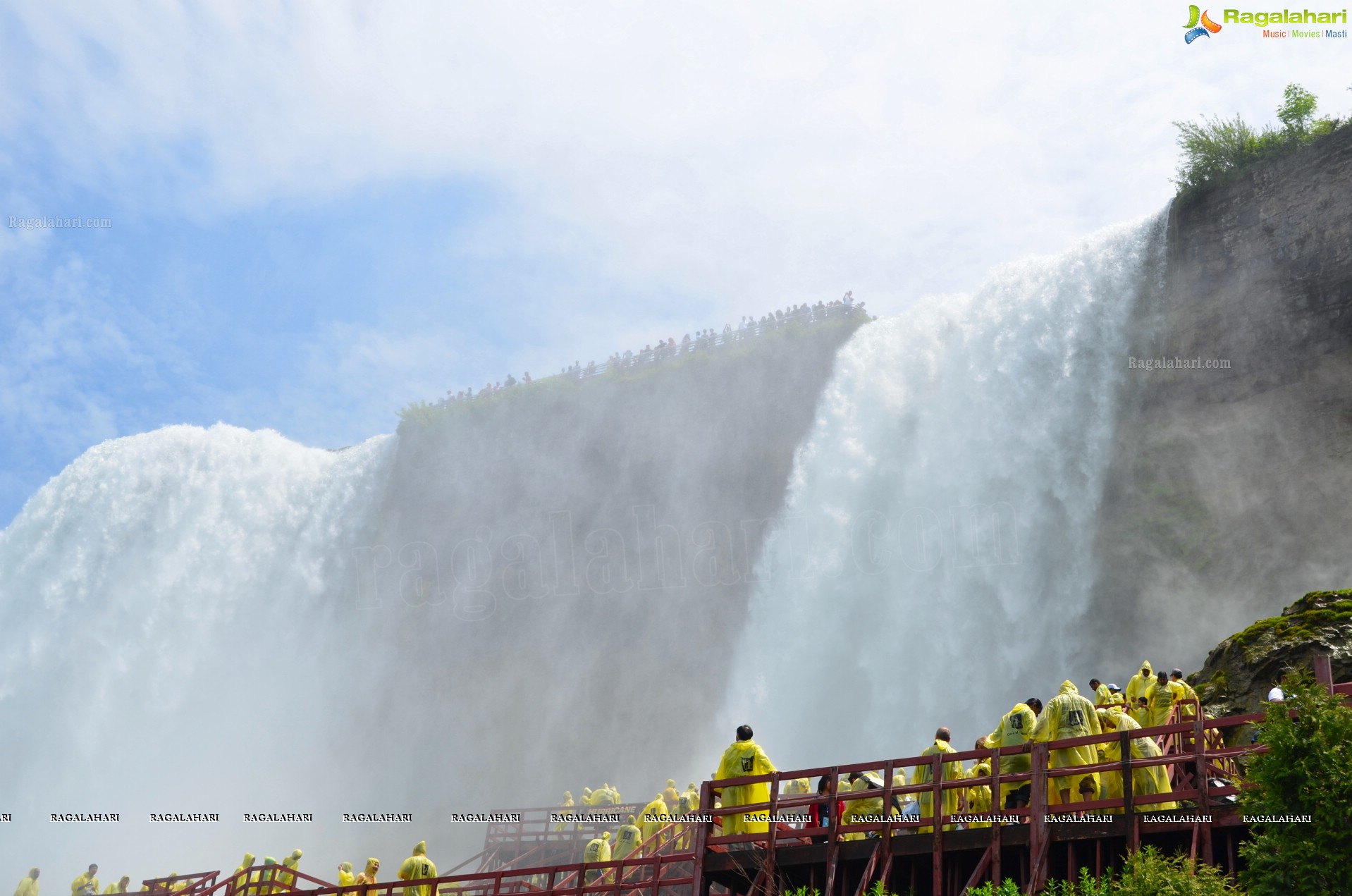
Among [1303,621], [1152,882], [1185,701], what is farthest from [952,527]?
[1152,882]

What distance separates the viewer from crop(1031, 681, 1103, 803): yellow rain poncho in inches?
Answer: 438

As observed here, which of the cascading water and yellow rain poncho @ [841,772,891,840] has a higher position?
the cascading water

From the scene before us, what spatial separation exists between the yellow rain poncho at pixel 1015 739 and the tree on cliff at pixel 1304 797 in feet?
9.30

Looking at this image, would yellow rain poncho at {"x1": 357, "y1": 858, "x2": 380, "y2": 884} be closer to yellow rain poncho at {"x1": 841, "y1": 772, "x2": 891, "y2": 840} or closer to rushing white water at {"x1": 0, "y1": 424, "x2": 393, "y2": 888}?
yellow rain poncho at {"x1": 841, "y1": 772, "x2": 891, "y2": 840}

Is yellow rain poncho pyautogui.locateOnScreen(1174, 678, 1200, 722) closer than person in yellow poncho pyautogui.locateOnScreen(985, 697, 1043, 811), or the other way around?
person in yellow poncho pyautogui.locateOnScreen(985, 697, 1043, 811)

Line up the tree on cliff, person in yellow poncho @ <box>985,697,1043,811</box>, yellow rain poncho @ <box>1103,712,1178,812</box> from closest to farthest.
A: the tree on cliff
yellow rain poncho @ <box>1103,712,1178,812</box>
person in yellow poncho @ <box>985,697,1043,811</box>

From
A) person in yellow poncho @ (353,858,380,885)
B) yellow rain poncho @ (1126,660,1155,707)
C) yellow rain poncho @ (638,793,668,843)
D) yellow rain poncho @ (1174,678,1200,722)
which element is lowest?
person in yellow poncho @ (353,858,380,885)

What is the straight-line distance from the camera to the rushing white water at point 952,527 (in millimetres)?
27000

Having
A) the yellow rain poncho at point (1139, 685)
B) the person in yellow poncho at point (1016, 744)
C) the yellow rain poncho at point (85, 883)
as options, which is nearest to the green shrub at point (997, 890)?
the person in yellow poncho at point (1016, 744)

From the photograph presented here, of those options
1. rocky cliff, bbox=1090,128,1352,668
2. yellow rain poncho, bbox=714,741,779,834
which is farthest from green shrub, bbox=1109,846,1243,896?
rocky cliff, bbox=1090,128,1352,668

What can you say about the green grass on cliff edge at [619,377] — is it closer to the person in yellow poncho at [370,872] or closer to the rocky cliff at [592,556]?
the rocky cliff at [592,556]

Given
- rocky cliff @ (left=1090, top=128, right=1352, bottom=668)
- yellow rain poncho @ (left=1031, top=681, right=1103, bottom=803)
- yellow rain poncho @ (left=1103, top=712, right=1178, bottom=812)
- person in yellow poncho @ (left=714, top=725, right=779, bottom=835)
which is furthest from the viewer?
rocky cliff @ (left=1090, top=128, right=1352, bottom=668)

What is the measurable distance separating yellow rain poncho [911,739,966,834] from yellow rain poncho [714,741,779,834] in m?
1.70

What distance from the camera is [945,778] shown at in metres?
12.6
